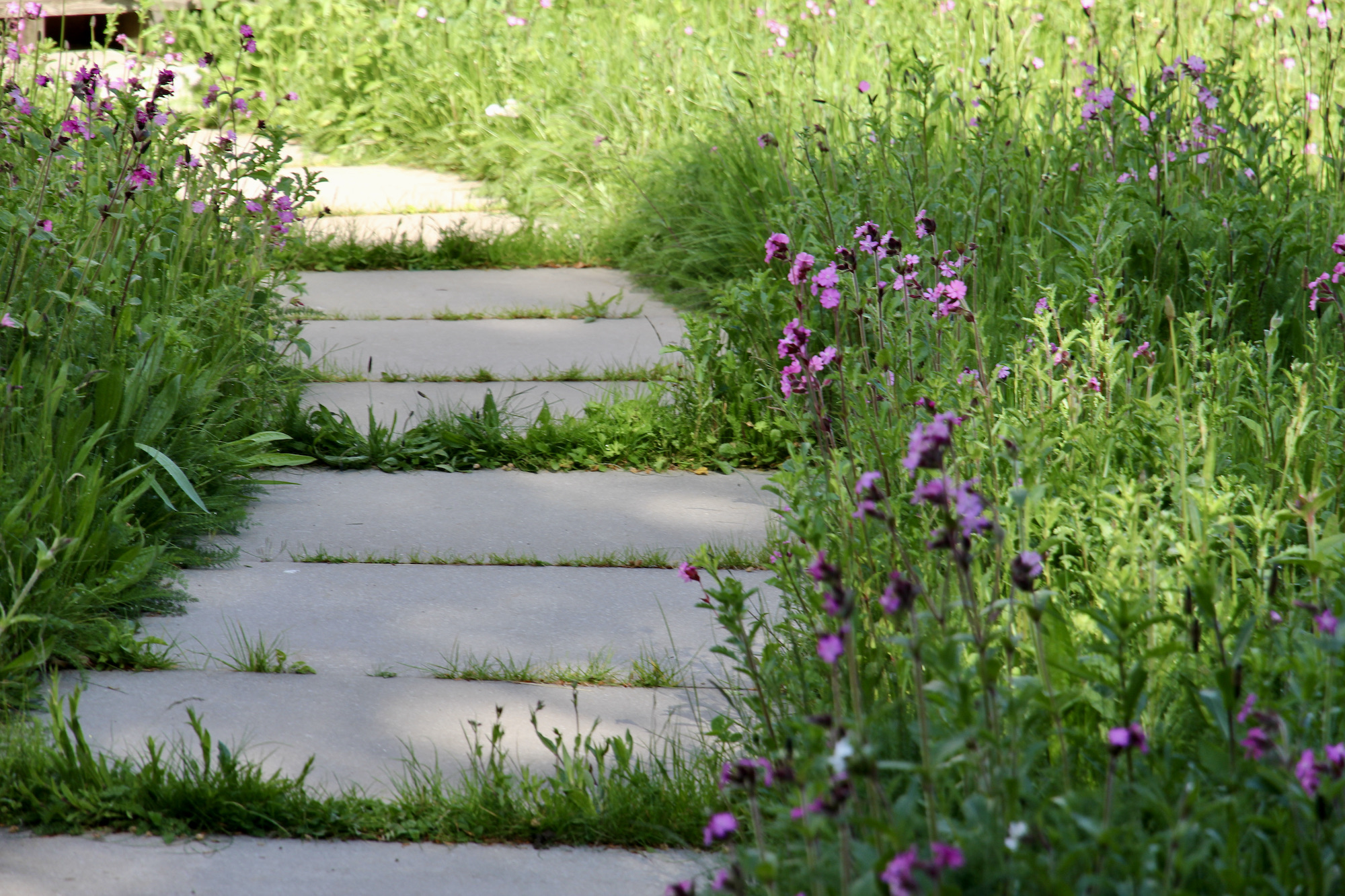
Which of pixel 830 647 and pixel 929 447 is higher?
pixel 929 447

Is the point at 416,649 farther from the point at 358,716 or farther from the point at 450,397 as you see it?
the point at 450,397

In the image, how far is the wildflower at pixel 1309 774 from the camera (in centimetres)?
129


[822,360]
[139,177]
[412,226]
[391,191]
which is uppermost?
[391,191]

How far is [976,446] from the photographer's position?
2.34m

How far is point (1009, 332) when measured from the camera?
11.9ft

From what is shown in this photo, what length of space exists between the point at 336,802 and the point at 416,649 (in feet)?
1.92

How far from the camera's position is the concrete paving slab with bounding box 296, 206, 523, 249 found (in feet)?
19.8

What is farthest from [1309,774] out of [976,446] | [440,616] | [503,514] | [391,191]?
[391,191]

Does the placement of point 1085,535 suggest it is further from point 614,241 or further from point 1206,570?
point 614,241

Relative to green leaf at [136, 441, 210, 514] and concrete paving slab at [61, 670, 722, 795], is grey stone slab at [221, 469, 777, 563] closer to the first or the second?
green leaf at [136, 441, 210, 514]

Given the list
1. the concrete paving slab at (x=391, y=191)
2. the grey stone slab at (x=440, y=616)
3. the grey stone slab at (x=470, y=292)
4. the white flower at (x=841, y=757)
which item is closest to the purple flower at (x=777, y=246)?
the grey stone slab at (x=440, y=616)

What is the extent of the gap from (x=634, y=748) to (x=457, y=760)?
32cm

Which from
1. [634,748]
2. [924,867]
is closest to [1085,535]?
[634,748]

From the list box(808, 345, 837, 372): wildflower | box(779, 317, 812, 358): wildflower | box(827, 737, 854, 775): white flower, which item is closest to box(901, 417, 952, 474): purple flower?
box(827, 737, 854, 775): white flower
